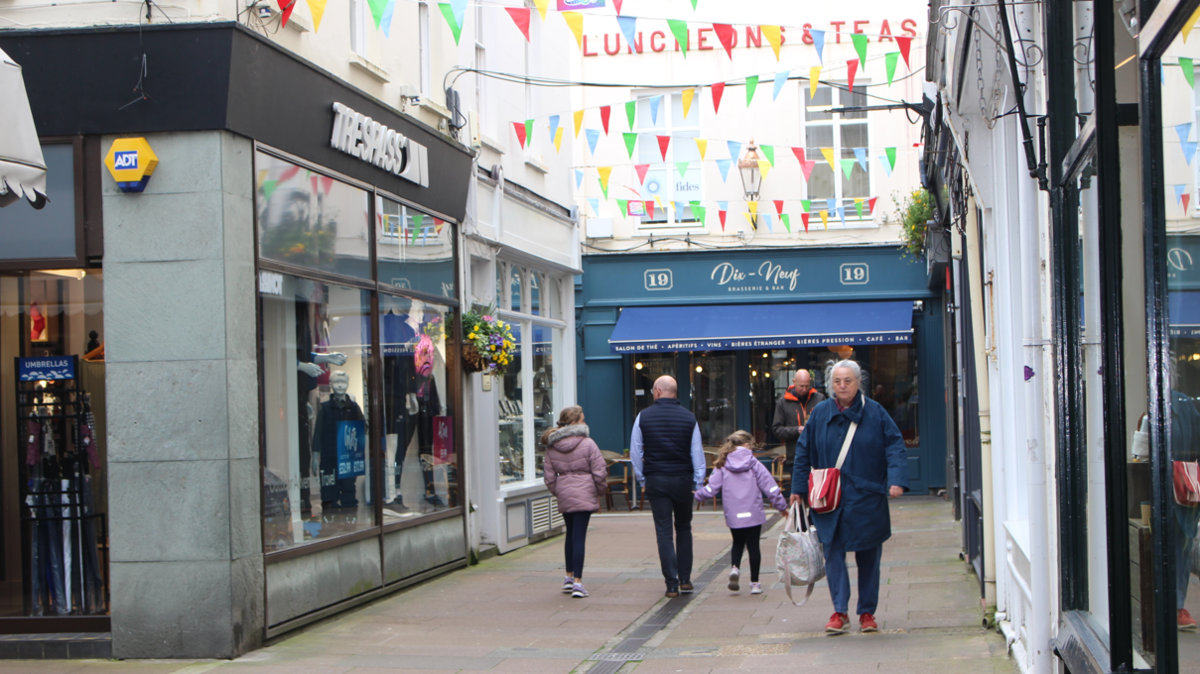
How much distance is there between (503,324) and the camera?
39.7 ft

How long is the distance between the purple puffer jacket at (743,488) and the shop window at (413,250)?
3224 millimetres

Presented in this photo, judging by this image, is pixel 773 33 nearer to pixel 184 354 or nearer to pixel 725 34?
pixel 725 34

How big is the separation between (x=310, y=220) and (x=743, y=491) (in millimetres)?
3978

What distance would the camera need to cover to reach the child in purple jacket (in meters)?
9.36

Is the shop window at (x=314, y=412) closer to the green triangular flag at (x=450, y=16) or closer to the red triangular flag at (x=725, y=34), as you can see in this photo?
the green triangular flag at (x=450, y=16)

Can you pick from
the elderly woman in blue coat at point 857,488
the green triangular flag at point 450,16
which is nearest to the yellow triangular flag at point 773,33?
the green triangular flag at point 450,16

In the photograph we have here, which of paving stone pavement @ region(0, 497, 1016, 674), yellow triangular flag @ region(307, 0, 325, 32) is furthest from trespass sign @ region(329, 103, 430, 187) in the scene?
paving stone pavement @ region(0, 497, 1016, 674)

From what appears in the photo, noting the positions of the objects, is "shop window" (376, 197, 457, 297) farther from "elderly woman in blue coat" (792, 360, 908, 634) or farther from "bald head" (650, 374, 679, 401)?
"elderly woman in blue coat" (792, 360, 908, 634)

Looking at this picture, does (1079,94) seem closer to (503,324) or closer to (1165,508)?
(1165,508)

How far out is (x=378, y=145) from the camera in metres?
9.70

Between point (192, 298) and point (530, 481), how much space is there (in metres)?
6.92

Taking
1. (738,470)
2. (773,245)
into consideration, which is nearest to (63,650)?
(738,470)

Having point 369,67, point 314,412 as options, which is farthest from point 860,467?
point 369,67

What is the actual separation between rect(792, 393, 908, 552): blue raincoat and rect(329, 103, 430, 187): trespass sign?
166 inches
